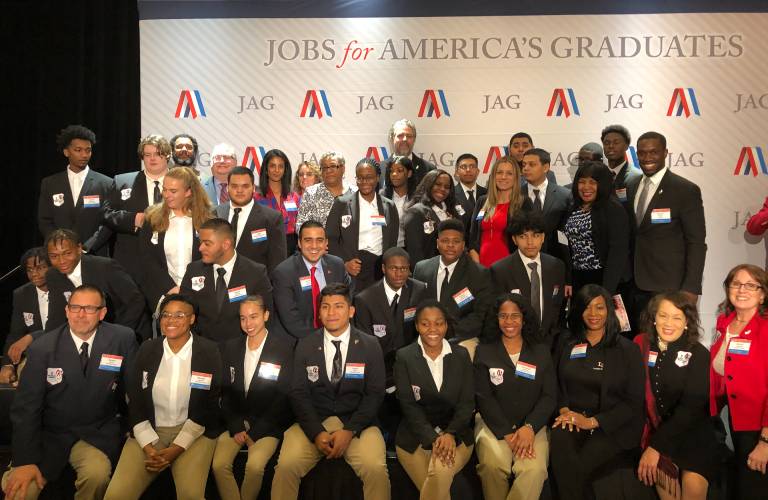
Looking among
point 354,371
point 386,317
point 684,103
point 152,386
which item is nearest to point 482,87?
point 684,103

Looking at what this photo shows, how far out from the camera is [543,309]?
14.7 ft

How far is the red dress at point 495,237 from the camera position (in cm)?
485

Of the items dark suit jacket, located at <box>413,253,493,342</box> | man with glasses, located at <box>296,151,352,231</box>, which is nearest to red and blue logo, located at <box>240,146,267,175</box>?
man with glasses, located at <box>296,151,352,231</box>

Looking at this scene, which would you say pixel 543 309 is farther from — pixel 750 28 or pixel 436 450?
pixel 750 28

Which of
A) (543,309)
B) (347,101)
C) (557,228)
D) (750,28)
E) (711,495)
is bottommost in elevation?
(711,495)

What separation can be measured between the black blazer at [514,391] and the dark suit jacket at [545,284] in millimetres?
515

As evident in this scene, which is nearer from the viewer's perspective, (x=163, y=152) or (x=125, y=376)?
(x=125, y=376)

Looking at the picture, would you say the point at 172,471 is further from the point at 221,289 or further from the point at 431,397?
the point at 431,397

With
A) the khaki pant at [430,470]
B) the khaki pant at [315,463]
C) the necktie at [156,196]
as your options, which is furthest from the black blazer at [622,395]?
the necktie at [156,196]

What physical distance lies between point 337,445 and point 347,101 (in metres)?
3.25

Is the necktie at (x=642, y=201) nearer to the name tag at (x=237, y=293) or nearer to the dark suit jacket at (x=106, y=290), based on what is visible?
the name tag at (x=237, y=293)

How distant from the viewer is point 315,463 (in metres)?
3.84

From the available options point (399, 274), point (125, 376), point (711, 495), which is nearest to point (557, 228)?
point (399, 274)

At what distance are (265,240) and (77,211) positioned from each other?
4.72 ft
